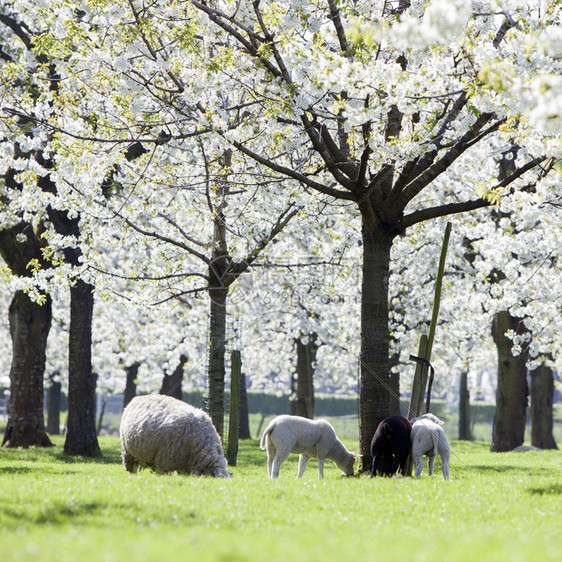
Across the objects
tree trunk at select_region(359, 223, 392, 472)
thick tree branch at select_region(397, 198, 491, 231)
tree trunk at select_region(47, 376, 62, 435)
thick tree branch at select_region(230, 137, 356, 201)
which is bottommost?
tree trunk at select_region(47, 376, 62, 435)

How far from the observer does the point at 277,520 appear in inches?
255

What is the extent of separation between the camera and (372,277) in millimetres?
11906

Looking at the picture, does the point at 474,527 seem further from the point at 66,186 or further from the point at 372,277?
the point at 66,186

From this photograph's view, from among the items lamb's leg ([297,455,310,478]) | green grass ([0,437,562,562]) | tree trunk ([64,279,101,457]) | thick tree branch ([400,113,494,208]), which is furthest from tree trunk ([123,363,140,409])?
green grass ([0,437,562,562])

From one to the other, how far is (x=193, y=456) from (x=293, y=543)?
198 inches

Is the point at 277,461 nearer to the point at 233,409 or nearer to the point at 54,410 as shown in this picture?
the point at 233,409

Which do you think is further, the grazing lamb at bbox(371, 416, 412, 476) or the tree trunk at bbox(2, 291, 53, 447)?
the tree trunk at bbox(2, 291, 53, 447)

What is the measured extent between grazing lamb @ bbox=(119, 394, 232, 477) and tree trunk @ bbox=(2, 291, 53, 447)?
9.50 meters

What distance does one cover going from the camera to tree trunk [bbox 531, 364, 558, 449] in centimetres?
2720

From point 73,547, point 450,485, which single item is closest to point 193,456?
point 450,485

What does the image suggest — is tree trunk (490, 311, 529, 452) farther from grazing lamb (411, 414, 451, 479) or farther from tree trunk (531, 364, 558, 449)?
grazing lamb (411, 414, 451, 479)

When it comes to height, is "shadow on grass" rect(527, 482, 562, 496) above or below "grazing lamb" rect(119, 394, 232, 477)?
below

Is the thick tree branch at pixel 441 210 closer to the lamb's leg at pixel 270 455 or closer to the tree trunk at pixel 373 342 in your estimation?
the tree trunk at pixel 373 342

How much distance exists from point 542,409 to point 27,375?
60.3ft
